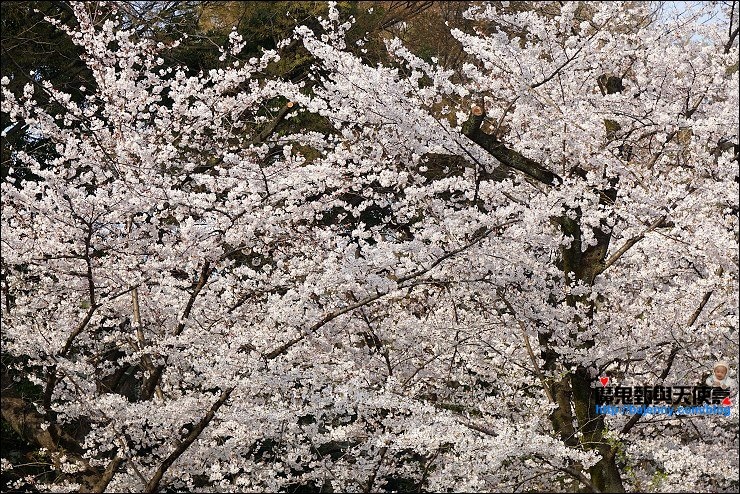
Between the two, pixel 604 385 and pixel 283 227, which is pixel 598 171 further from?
pixel 283 227

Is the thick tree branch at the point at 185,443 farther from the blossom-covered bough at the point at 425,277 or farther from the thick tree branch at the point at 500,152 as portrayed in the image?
the thick tree branch at the point at 500,152

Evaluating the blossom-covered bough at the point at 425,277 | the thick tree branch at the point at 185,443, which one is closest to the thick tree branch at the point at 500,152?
the blossom-covered bough at the point at 425,277

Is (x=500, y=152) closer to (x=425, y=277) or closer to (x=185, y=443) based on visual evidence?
(x=425, y=277)

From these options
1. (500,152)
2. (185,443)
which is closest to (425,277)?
(500,152)

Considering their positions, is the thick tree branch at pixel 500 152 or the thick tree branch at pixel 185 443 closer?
the thick tree branch at pixel 500 152

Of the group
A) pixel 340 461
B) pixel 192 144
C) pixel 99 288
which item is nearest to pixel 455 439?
pixel 340 461

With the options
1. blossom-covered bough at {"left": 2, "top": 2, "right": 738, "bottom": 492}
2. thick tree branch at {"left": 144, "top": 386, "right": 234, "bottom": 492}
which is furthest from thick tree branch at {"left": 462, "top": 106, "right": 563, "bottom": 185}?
thick tree branch at {"left": 144, "top": 386, "right": 234, "bottom": 492}

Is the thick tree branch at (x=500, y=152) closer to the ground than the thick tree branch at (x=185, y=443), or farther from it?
farther from it

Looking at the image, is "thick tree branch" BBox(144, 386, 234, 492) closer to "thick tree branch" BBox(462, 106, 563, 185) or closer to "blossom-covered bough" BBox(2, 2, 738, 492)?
"blossom-covered bough" BBox(2, 2, 738, 492)
